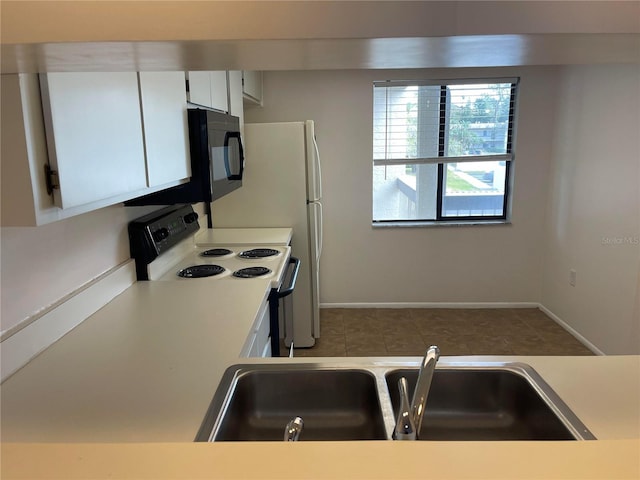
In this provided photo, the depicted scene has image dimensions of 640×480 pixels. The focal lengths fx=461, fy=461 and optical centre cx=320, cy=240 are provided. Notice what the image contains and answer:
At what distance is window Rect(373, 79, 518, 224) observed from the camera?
13.2 ft

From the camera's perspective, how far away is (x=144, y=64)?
676mm

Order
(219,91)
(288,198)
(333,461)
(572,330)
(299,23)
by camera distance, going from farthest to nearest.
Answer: (572,330) → (288,198) → (219,91) → (333,461) → (299,23)

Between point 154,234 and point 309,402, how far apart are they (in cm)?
128

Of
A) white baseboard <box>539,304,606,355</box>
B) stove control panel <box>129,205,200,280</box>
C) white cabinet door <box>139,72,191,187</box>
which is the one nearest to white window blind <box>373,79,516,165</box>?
white baseboard <box>539,304,606,355</box>

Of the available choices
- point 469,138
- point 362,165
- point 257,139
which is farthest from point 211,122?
point 469,138

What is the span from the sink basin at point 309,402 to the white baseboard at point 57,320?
61 cm

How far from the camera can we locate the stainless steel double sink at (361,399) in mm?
1188

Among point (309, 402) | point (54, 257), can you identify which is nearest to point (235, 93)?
point (54, 257)

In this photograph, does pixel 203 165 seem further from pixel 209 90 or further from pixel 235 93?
pixel 235 93

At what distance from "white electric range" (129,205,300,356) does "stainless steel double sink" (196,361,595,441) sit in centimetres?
59

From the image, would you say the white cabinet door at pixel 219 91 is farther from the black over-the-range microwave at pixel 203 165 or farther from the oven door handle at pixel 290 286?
the oven door handle at pixel 290 286

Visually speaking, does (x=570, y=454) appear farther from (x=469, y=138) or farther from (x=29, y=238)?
(x=469, y=138)

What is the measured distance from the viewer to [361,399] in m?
1.24

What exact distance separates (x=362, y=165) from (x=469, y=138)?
976mm
